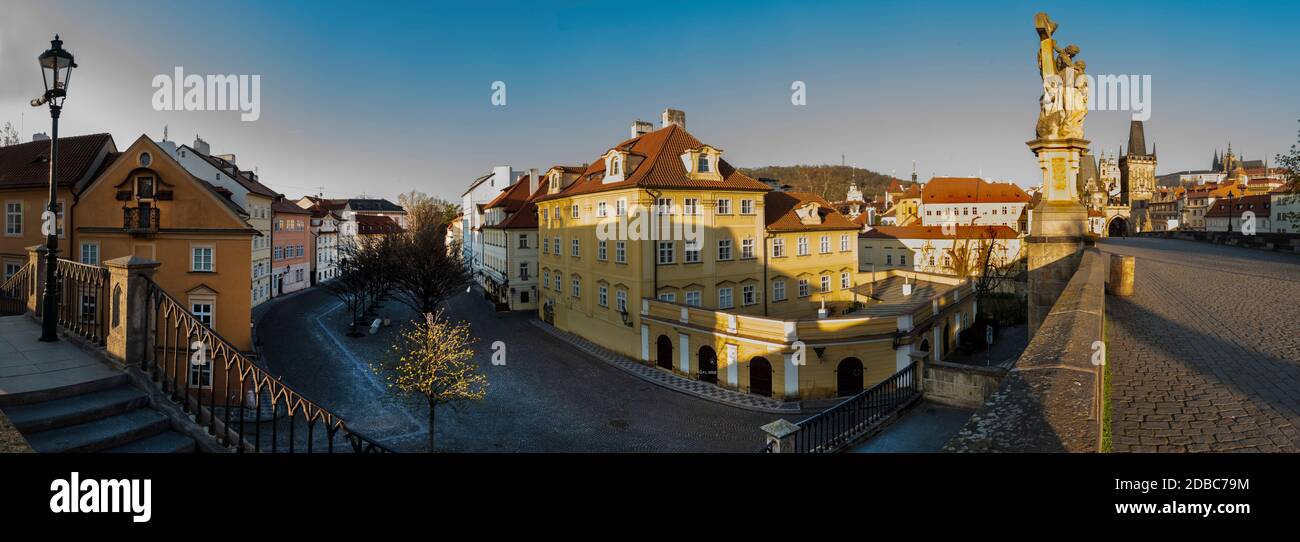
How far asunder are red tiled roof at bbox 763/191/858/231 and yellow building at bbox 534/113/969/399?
0.40 ft

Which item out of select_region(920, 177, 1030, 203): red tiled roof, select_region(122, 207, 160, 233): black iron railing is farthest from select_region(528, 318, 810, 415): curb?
select_region(920, 177, 1030, 203): red tiled roof

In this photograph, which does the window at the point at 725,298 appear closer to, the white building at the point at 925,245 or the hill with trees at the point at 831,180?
the white building at the point at 925,245

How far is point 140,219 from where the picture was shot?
2194 cm

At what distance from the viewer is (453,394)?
15773mm

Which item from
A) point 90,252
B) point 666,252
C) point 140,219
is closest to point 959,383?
point 666,252

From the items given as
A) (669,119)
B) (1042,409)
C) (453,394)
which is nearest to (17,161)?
(453,394)

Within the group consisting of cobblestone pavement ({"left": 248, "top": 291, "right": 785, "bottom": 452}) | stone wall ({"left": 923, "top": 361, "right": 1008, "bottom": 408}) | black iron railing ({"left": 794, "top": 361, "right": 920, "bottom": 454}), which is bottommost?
cobblestone pavement ({"left": 248, "top": 291, "right": 785, "bottom": 452})

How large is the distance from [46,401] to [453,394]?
34.8 ft

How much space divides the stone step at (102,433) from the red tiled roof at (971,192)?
313 ft

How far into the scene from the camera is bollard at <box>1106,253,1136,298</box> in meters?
13.2

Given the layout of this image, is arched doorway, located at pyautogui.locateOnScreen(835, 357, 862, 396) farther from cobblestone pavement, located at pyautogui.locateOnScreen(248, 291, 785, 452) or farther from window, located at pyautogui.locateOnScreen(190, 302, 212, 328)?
window, located at pyautogui.locateOnScreen(190, 302, 212, 328)

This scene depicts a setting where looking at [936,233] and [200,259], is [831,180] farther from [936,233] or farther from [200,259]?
[200,259]

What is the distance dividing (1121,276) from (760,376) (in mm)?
11602
